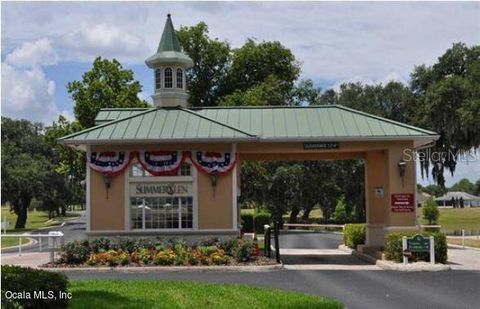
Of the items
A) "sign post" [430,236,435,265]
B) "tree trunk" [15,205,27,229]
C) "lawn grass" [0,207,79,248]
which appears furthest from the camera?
"tree trunk" [15,205,27,229]

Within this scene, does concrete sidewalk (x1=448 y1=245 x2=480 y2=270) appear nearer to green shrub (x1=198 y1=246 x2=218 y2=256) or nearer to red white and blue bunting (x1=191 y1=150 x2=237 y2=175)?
green shrub (x1=198 y1=246 x2=218 y2=256)

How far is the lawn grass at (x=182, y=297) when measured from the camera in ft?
32.7

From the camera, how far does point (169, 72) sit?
23984 mm

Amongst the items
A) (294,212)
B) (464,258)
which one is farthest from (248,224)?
(464,258)

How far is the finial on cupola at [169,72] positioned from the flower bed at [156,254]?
621cm

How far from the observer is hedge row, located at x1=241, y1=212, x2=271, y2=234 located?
38.9m

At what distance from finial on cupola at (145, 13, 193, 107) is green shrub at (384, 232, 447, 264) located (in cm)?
920

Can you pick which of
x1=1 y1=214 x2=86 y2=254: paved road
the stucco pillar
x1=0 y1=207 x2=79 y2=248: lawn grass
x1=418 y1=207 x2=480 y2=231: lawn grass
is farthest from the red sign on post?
x1=418 y1=207 x2=480 y2=231: lawn grass

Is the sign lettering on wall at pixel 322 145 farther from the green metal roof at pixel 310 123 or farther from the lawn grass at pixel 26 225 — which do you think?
the lawn grass at pixel 26 225

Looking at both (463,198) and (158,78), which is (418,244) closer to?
(158,78)

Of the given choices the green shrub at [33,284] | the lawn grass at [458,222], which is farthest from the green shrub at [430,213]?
the green shrub at [33,284]

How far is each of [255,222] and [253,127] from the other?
1808 centimetres

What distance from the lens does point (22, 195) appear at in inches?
2093

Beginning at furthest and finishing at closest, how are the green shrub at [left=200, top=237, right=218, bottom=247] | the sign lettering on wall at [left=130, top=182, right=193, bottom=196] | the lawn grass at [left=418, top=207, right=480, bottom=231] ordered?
the lawn grass at [left=418, top=207, right=480, bottom=231], the sign lettering on wall at [left=130, top=182, right=193, bottom=196], the green shrub at [left=200, top=237, right=218, bottom=247]
